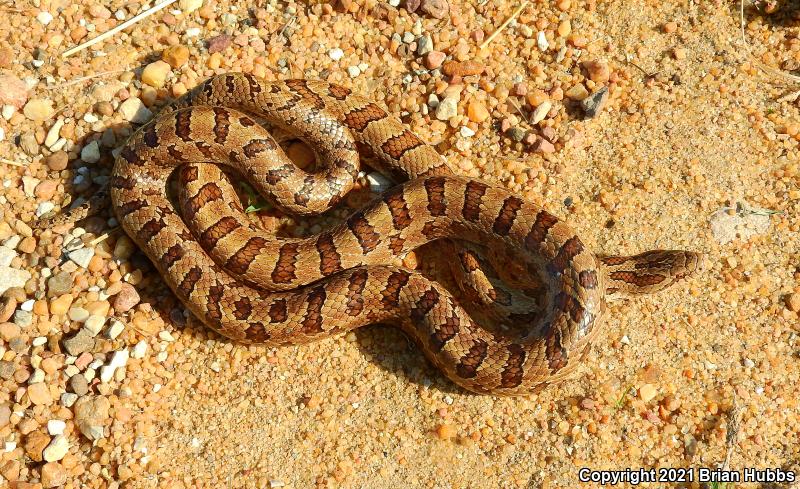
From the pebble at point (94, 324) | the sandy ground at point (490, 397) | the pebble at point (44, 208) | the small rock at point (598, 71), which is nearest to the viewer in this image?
the sandy ground at point (490, 397)

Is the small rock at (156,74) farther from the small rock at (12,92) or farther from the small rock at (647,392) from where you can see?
the small rock at (647,392)

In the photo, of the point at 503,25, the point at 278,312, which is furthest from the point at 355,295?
the point at 503,25

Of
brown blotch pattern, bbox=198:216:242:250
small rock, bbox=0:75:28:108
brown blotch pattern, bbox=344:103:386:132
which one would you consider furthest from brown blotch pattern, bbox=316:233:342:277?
small rock, bbox=0:75:28:108

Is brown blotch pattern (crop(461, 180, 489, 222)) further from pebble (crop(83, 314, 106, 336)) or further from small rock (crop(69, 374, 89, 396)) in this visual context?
small rock (crop(69, 374, 89, 396))

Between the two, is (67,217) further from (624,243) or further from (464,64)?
(624,243)

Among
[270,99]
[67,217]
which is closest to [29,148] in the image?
[67,217]

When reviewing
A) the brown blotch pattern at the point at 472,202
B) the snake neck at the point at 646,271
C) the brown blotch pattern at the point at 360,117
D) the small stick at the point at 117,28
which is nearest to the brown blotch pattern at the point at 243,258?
the brown blotch pattern at the point at 360,117
